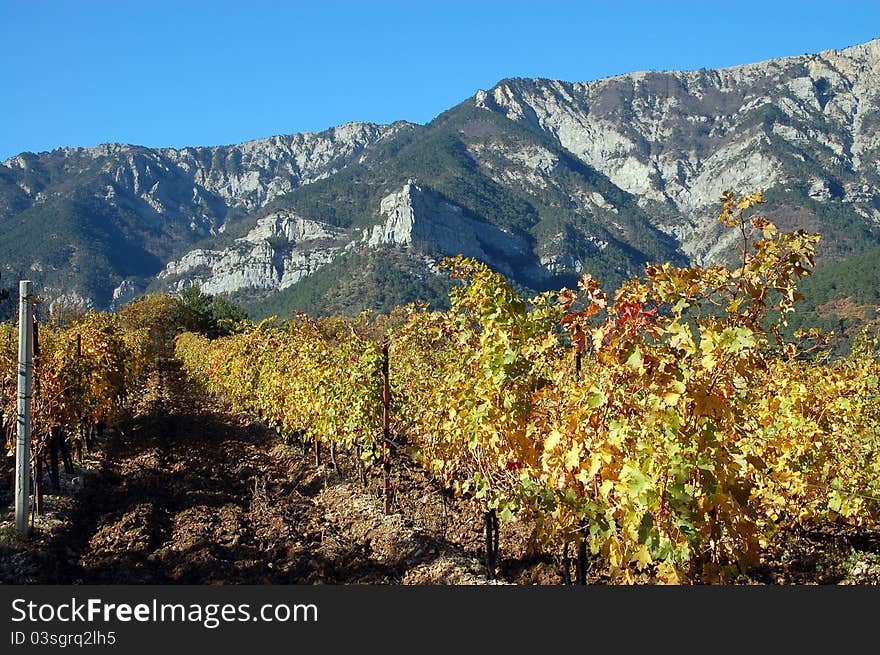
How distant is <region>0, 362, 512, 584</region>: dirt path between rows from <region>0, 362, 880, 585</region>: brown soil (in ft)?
0.07

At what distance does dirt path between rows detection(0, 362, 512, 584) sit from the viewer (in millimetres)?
7344

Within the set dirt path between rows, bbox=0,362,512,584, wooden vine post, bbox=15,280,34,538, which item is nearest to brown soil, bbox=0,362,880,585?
dirt path between rows, bbox=0,362,512,584

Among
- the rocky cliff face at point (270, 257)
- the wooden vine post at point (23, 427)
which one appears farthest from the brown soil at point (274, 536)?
the rocky cliff face at point (270, 257)

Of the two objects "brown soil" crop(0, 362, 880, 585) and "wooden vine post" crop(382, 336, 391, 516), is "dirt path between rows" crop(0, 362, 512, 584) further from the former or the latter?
"wooden vine post" crop(382, 336, 391, 516)

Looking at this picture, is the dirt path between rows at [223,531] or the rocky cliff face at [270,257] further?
the rocky cliff face at [270,257]

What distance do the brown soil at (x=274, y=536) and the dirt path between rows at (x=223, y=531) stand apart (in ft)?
0.07

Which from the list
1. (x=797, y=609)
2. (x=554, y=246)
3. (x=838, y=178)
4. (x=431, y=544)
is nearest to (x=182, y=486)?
(x=431, y=544)

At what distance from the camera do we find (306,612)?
3.87 meters

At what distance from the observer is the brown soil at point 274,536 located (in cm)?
→ 725

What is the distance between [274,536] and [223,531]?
697mm

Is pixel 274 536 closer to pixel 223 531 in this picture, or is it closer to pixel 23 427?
pixel 223 531

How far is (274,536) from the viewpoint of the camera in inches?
335

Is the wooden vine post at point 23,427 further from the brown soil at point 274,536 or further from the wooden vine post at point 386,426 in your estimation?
the wooden vine post at point 386,426

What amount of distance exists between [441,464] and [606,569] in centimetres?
193
